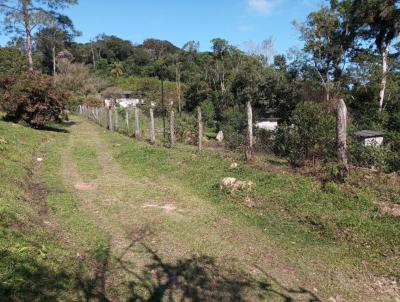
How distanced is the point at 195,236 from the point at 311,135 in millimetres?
5134

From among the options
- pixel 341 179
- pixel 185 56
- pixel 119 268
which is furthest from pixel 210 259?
pixel 185 56

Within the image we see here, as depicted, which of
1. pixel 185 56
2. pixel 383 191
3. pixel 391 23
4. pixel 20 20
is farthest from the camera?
pixel 185 56

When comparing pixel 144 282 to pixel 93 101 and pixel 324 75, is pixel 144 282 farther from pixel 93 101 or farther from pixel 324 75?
pixel 93 101

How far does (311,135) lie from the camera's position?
9719mm

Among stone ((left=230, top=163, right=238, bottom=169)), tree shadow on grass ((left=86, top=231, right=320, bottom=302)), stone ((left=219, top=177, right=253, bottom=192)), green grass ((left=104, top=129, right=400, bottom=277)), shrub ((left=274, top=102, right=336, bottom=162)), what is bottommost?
tree shadow on grass ((left=86, top=231, right=320, bottom=302))

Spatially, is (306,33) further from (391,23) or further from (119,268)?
(119,268)

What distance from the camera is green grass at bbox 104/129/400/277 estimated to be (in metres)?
5.48

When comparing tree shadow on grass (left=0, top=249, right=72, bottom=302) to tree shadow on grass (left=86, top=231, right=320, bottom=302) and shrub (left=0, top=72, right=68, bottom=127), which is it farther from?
shrub (left=0, top=72, right=68, bottom=127)

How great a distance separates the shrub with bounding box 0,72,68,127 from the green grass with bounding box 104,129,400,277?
1000cm

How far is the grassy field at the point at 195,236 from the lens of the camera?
14.5 ft

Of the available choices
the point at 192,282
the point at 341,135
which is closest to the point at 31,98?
the point at 341,135

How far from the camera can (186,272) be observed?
192 inches

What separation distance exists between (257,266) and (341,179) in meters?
3.84

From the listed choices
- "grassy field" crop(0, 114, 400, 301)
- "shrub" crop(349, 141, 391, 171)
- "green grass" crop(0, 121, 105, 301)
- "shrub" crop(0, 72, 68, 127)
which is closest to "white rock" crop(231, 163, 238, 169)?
"grassy field" crop(0, 114, 400, 301)
